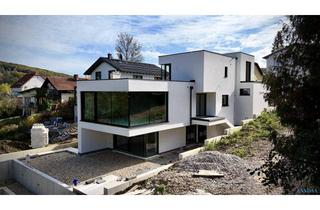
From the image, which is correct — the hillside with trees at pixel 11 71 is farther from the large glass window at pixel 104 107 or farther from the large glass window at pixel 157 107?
the large glass window at pixel 157 107

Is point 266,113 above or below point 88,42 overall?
below

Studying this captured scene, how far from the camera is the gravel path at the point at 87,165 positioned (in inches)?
226

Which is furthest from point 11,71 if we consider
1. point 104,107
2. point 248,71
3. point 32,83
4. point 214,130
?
point 248,71

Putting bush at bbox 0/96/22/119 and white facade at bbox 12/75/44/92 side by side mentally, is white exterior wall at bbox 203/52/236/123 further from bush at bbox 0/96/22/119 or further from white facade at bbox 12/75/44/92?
bush at bbox 0/96/22/119

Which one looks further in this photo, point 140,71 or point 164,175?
point 140,71

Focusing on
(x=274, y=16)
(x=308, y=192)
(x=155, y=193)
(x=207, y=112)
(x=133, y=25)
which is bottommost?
(x=155, y=193)

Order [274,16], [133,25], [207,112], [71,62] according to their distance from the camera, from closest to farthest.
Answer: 1. [274,16]
2. [133,25]
3. [71,62]
4. [207,112]

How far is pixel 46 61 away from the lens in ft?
20.7

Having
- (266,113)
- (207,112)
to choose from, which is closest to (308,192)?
(207,112)

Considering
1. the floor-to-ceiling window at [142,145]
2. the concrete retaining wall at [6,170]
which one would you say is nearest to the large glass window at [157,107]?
the floor-to-ceiling window at [142,145]

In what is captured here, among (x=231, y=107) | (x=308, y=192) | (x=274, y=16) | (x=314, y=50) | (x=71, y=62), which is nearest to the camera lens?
(x=314, y=50)

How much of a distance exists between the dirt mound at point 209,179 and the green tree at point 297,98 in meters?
1.46
